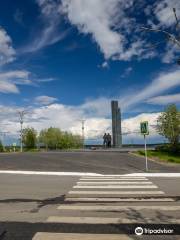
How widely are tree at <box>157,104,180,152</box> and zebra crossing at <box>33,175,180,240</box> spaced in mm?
39337

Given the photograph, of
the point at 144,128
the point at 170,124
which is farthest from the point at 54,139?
the point at 144,128

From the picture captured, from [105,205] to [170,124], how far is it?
47406 mm

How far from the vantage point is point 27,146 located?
94125 millimetres

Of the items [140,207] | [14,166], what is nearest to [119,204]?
[140,207]

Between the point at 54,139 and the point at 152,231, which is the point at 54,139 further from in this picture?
the point at 152,231

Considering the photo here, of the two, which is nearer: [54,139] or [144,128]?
[144,128]

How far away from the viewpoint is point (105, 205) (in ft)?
37.3

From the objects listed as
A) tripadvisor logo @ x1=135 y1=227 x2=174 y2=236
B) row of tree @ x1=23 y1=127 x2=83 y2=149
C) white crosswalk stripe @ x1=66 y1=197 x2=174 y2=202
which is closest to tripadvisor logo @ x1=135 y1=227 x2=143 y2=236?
tripadvisor logo @ x1=135 y1=227 x2=174 y2=236

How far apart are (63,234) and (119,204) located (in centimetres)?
399

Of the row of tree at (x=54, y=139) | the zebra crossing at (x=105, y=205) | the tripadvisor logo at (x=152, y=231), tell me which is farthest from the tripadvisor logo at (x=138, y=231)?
the row of tree at (x=54, y=139)

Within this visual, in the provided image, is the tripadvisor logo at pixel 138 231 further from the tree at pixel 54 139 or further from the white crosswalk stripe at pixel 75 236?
the tree at pixel 54 139

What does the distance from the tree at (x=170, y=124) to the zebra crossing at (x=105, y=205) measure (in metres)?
39.3

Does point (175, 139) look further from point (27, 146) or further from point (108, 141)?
point (27, 146)

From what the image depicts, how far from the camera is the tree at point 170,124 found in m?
55.3
